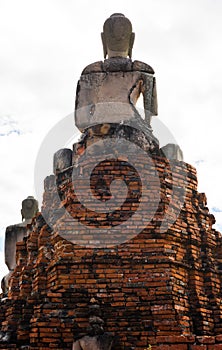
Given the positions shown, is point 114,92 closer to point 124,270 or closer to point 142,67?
point 142,67

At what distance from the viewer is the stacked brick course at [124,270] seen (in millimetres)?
6578

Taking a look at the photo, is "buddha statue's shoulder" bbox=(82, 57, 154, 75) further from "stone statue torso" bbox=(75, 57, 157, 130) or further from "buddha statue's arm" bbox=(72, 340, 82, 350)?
"buddha statue's arm" bbox=(72, 340, 82, 350)

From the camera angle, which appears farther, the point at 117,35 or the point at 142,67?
the point at 117,35

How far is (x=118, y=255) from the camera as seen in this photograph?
702 cm

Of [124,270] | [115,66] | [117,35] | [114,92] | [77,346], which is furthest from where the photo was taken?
[117,35]

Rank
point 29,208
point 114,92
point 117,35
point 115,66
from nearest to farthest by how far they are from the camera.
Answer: point 114,92 < point 115,66 < point 117,35 < point 29,208

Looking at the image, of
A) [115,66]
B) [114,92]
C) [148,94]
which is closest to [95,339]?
[114,92]

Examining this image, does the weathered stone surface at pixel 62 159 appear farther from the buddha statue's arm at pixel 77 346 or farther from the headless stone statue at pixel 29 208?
the buddha statue's arm at pixel 77 346

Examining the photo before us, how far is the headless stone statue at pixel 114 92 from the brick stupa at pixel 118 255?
1.57 feet

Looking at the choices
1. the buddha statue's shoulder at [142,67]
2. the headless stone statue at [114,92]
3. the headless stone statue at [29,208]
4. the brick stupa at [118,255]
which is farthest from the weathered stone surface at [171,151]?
the headless stone statue at [29,208]

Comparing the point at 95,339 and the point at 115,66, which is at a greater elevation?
the point at 115,66

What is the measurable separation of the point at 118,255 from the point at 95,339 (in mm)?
1241

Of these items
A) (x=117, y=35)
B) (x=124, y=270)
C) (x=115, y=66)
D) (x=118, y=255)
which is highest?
(x=117, y=35)

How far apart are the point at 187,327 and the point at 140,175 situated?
2.20m
